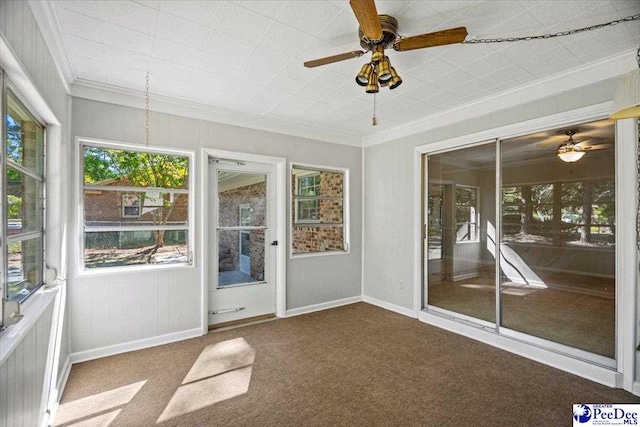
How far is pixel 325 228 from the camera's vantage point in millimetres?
4629

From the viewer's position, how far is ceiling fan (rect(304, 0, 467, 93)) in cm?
165

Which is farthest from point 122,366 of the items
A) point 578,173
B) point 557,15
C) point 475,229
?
point 578,173

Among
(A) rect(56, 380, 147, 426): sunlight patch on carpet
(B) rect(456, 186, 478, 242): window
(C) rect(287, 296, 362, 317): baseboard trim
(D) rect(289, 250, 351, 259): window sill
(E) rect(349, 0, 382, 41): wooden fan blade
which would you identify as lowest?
(A) rect(56, 380, 147, 426): sunlight patch on carpet

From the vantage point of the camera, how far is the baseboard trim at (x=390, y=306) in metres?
4.11

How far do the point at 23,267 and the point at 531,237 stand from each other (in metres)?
4.44

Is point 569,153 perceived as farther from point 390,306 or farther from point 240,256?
point 240,256

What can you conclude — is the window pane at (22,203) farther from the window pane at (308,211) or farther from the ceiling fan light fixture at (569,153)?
the ceiling fan light fixture at (569,153)

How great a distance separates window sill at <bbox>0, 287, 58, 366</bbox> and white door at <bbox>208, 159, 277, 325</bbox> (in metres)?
1.68

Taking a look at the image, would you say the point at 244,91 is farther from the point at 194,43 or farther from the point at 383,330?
the point at 383,330

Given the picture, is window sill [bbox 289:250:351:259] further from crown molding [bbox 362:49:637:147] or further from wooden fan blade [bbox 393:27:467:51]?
wooden fan blade [bbox 393:27:467:51]

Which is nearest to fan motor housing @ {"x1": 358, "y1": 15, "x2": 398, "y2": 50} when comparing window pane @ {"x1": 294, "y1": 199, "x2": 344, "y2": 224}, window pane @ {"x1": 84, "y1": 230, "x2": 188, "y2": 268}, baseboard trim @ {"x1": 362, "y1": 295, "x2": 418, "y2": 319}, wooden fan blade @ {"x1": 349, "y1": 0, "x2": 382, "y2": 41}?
wooden fan blade @ {"x1": 349, "y1": 0, "x2": 382, "y2": 41}

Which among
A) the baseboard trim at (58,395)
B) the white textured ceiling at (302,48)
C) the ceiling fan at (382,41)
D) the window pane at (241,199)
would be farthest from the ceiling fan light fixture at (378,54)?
the baseboard trim at (58,395)

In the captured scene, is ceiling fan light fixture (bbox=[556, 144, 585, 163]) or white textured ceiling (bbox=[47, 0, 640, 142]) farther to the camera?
ceiling fan light fixture (bbox=[556, 144, 585, 163])

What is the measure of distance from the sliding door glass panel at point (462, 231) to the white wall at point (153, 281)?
1.64 m
